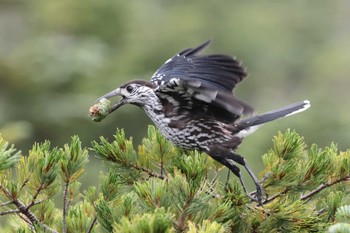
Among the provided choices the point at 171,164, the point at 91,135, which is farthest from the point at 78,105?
the point at 171,164

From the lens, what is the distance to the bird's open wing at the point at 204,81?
324 cm

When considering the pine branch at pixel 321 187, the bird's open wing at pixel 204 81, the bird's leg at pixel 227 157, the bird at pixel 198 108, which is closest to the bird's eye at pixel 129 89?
the bird at pixel 198 108

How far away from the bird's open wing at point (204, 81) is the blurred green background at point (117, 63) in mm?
1975

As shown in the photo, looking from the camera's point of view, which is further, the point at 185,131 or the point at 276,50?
the point at 276,50

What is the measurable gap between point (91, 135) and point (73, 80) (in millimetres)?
792

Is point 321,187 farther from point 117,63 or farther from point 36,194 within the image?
point 117,63

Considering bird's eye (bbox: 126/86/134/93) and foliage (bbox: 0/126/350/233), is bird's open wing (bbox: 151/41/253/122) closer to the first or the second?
Answer: bird's eye (bbox: 126/86/134/93)

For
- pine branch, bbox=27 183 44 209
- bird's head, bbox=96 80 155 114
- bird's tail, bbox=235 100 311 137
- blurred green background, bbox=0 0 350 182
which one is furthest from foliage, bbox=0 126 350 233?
Result: blurred green background, bbox=0 0 350 182

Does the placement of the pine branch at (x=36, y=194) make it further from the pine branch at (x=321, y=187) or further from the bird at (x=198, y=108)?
the bird at (x=198, y=108)

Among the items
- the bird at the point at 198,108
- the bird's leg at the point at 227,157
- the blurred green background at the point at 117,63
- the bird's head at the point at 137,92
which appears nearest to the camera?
the bird's leg at the point at 227,157

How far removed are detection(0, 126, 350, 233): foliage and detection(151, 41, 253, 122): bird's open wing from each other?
0.47 m

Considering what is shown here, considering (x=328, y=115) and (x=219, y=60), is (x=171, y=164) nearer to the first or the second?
(x=219, y=60)

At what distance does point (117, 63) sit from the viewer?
38.8ft

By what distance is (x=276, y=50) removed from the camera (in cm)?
1822
